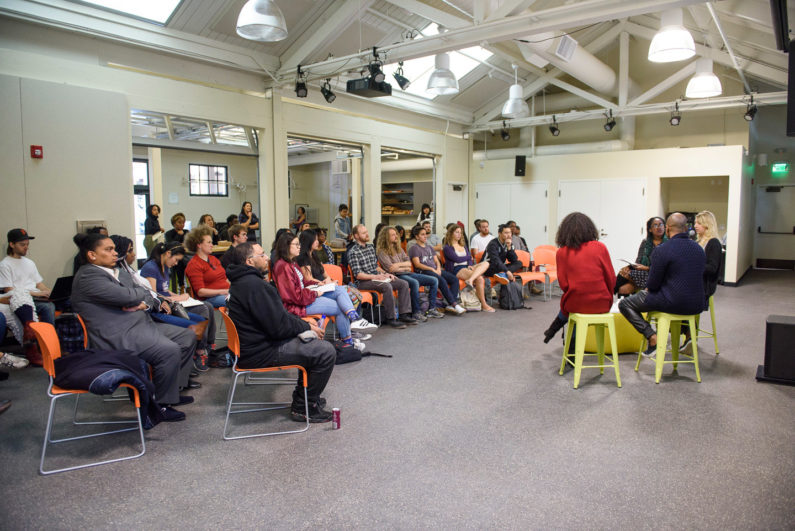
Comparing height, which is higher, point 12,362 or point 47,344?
point 47,344

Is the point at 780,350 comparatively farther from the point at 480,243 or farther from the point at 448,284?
the point at 480,243

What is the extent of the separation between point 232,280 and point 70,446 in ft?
4.58

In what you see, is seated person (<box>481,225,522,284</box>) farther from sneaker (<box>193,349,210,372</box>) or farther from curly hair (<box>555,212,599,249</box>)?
sneaker (<box>193,349,210,372</box>)

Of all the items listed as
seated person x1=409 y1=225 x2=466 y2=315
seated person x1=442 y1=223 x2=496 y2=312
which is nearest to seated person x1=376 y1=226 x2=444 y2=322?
seated person x1=409 y1=225 x2=466 y2=315

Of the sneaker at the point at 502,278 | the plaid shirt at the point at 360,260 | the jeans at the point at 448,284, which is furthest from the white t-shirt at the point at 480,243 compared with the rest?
the plaid shirt at the point at 360,260

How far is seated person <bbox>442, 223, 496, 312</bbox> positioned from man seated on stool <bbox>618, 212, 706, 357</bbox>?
3166 millimetres

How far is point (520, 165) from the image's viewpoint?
38.0 ft

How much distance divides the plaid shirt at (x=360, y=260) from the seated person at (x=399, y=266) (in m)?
0.29

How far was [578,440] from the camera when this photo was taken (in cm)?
331

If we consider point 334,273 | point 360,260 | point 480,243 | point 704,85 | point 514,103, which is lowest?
point 334,273

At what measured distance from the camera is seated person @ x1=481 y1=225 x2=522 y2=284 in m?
7.48

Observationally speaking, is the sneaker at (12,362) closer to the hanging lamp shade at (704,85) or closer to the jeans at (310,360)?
the jeans at (310,360)

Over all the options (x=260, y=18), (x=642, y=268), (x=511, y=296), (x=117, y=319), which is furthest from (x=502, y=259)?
(x=117, y=319)

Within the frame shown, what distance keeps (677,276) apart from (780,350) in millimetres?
1087
